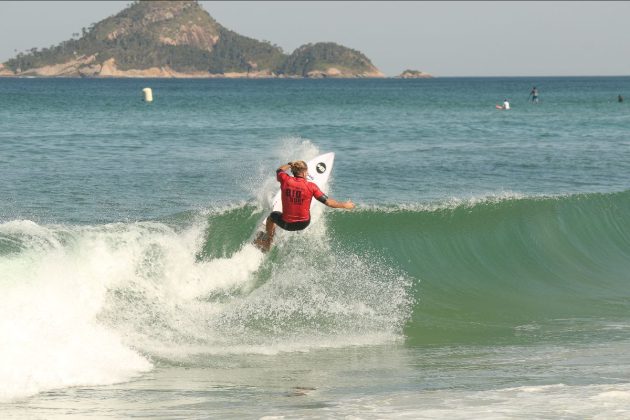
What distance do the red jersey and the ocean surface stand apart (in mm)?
1220

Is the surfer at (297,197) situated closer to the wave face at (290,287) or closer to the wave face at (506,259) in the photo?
the wave face at (290,287)

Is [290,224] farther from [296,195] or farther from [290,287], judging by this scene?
[290,287]

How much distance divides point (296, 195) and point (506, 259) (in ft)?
19.4

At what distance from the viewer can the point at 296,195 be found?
1260 centimetres

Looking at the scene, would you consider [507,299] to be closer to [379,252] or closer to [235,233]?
[379,252]

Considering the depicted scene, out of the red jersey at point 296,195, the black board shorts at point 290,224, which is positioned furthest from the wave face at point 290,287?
the red jersey at point 296,195

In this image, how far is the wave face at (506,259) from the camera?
13414 millimetres

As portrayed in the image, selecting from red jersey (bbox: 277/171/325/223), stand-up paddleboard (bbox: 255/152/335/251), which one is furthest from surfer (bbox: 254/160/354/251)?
stand-up paddleboard (bbox: 255/152/335/251)

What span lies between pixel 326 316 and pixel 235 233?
4.23 m

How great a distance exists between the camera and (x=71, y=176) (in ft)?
77.8

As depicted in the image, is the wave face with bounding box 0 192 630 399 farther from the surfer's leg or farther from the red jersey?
the red jersey

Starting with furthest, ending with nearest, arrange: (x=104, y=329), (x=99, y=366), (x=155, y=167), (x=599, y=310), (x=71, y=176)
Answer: (x=155, y=167), (x=71, y=176), (x=599, y=310), (x=104, y=329), (x=99, y=366)

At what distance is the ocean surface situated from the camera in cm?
900

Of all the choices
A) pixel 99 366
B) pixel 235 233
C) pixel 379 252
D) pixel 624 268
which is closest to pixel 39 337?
pixel 99 366
